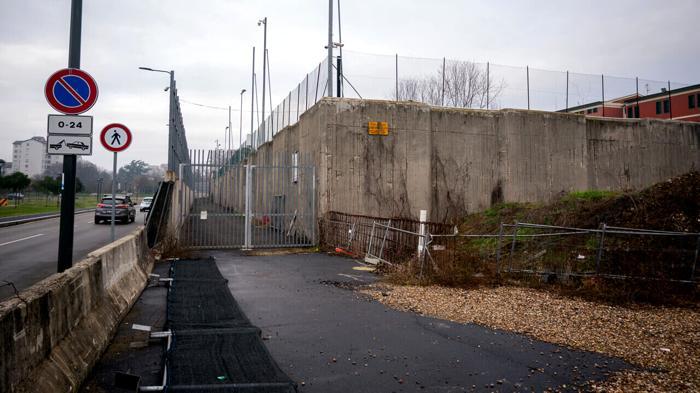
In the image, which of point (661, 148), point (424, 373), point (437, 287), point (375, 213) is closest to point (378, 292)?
point (437, 287)

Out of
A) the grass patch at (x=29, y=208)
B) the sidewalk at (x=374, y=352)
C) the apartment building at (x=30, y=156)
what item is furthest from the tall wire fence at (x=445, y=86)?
the apartment building at (x=30, y=156)

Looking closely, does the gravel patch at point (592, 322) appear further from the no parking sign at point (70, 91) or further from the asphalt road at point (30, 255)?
the asphalt road at point (30, 255)

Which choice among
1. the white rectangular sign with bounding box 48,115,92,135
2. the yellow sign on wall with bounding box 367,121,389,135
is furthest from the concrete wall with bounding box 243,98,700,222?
the white rectangular sign with bounding box 48,115,92,135

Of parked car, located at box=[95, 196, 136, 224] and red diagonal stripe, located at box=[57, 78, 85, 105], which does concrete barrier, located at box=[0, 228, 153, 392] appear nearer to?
red diagonal stripe, located at box=[57, 78, 85, 105]

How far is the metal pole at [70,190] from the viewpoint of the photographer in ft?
22.5

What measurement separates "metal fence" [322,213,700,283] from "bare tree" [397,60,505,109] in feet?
32.1

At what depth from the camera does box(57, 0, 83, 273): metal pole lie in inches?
270

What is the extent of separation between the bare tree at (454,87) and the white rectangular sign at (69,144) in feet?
46.3

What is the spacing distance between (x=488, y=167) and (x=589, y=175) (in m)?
5.33

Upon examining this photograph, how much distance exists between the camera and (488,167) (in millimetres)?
18859

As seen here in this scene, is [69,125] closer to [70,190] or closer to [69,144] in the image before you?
[69,144]

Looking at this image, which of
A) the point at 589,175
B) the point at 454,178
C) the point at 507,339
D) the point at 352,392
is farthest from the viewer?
the point at 589,175

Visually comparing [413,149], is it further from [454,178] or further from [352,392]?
[352,392]

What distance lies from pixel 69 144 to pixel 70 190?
2.73ft
